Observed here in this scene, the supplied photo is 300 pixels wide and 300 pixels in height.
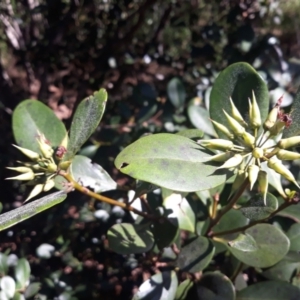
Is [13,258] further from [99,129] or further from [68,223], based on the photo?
[99,129]

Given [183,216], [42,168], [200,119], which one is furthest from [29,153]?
[200,119]

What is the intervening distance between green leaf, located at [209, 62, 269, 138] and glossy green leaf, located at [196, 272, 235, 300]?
41cm

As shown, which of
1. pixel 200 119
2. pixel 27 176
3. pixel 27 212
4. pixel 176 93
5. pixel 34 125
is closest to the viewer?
pixel 27 212

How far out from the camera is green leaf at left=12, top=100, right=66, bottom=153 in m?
1.02

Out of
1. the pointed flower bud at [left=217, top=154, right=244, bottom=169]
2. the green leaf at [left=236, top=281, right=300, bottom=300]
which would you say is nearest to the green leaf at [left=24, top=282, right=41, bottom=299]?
the green leaf at [left=236, top=281, right=300, bottom=300]

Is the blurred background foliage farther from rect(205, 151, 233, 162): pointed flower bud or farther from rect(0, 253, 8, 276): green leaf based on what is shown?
rect(205, 151, 233, 162): pointed flower bud

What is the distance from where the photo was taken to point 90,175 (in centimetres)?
101

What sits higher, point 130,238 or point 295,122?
point 295,122

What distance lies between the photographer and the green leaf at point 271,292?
1.03m

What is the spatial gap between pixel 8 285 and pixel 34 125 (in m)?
0.45

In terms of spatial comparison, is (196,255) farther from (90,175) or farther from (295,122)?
(295,122)

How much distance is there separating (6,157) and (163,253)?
0.63m

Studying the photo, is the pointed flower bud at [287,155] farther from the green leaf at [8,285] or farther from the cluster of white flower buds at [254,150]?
the green leaf at [8,285]

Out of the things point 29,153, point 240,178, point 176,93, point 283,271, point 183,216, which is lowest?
point 283,271
